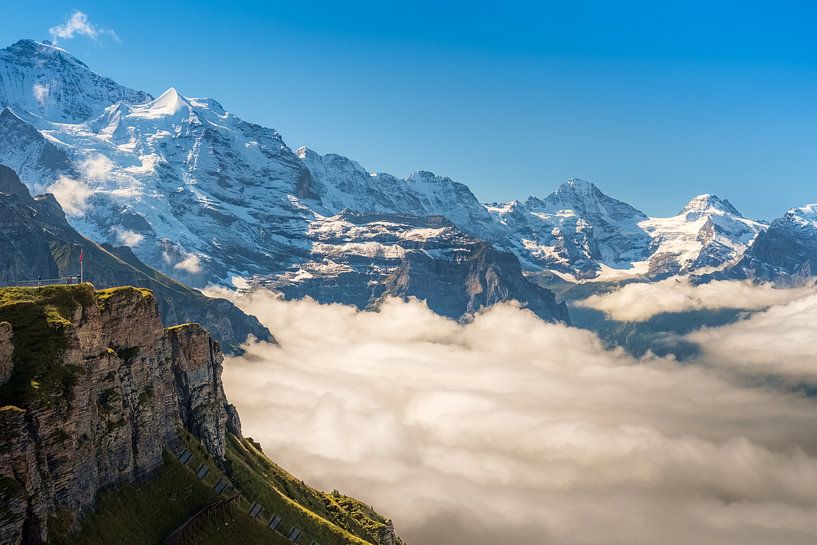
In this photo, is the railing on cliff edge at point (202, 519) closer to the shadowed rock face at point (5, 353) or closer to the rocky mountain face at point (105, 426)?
the rocky mountain face at point (105, 426)

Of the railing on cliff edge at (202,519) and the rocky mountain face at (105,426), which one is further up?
the rocky mountain face at (105,426)

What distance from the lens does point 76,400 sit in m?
98.3

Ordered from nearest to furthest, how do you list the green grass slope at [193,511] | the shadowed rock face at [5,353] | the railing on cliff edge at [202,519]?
1. the shadowed rock face at [5,353]
2. the green grass slope at [193,511]
3. the railing on cliff edge at [202,519]

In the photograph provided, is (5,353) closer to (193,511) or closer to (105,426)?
(105,426)

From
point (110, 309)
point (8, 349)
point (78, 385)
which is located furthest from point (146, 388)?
point (8, 349)

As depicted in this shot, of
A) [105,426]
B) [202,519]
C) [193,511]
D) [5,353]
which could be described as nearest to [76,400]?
[5,353]

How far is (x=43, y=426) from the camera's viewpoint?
91.4 m

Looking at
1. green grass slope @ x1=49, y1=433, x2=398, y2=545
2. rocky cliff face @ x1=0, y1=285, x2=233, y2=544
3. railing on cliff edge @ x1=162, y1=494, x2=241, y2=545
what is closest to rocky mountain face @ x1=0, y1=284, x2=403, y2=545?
rocky cliff face @ x1=0, y1=285, x2=233, y2=544

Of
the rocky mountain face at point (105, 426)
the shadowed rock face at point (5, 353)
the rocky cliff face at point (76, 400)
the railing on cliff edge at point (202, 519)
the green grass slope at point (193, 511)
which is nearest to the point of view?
the rocky cliff face at point (76, 400)

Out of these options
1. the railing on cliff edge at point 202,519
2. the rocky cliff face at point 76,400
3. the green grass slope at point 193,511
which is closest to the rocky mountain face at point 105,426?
the rocky cliff face at point 76,400

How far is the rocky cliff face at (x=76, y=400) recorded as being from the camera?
3406 inches

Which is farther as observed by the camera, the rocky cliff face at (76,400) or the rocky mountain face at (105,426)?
the rocky mountain face at (105,426)

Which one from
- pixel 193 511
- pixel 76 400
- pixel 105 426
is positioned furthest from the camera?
pixel 193 511

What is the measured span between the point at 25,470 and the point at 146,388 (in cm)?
3958
